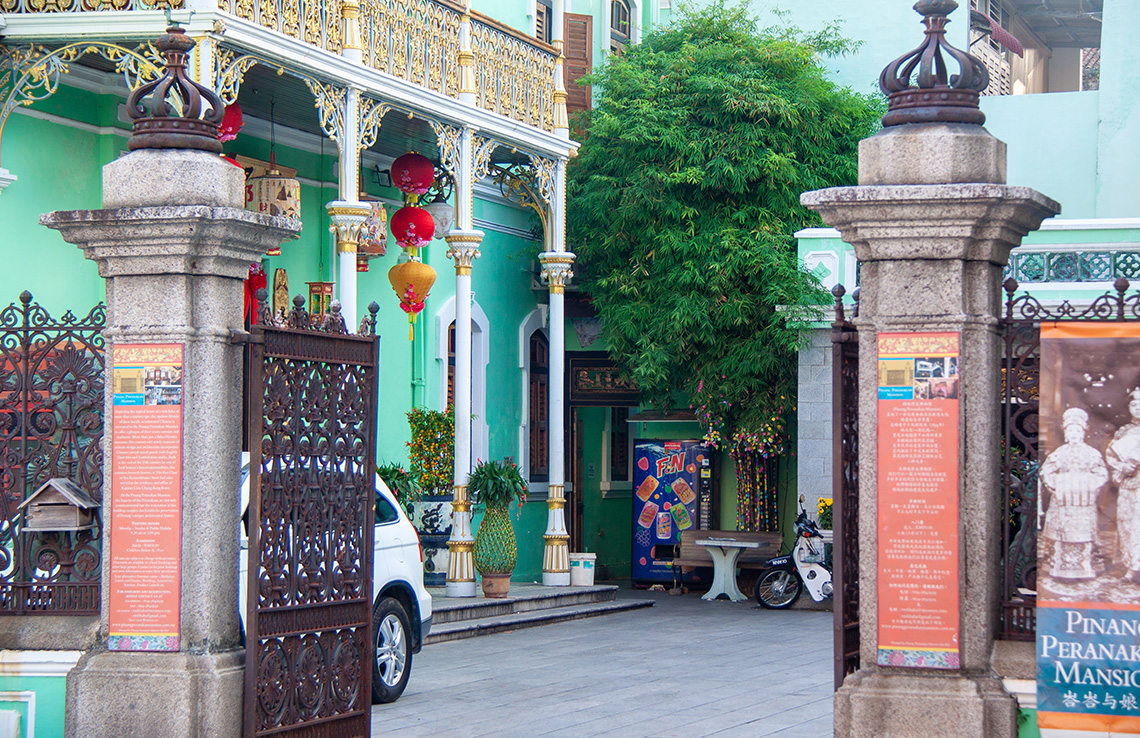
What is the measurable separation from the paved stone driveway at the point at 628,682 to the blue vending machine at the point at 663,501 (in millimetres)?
3287

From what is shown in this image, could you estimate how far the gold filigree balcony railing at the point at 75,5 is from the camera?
11156 millimetres

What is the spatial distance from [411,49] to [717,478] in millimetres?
7700

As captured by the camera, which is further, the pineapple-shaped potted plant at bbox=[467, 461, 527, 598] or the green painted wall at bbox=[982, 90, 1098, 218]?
the green painted wall at bbox=[982, 90, 1098, 218]

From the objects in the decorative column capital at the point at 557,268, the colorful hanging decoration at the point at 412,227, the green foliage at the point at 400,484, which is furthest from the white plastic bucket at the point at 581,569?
the colorful hanging decoration at the point at 412,227

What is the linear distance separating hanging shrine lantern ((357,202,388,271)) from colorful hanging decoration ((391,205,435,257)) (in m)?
0.20

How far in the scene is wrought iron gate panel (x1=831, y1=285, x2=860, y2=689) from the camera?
20.7ft

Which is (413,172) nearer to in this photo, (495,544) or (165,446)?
(495,544)

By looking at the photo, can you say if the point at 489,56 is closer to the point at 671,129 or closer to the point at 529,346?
the point at 671,129

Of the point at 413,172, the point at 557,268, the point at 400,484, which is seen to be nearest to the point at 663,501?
the point at 557,268

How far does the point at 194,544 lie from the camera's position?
21.8ft

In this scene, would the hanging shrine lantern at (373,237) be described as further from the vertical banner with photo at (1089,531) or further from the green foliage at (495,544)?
the vertical banner with photo at (1089,531)

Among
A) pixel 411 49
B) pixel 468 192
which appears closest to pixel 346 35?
pixel 411 49

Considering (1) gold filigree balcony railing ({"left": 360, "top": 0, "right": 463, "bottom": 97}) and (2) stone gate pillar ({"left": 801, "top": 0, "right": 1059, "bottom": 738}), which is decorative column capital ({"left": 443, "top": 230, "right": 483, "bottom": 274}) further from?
(2) stone gate pillar ({"left": 801, "top": 0, "right": 1059, "bottom": 738})

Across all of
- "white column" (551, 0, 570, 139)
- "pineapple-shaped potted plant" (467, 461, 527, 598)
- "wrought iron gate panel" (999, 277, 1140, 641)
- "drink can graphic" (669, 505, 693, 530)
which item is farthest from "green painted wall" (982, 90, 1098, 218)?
"wrought iron gate panel" (999, 277, 1140, 641)
